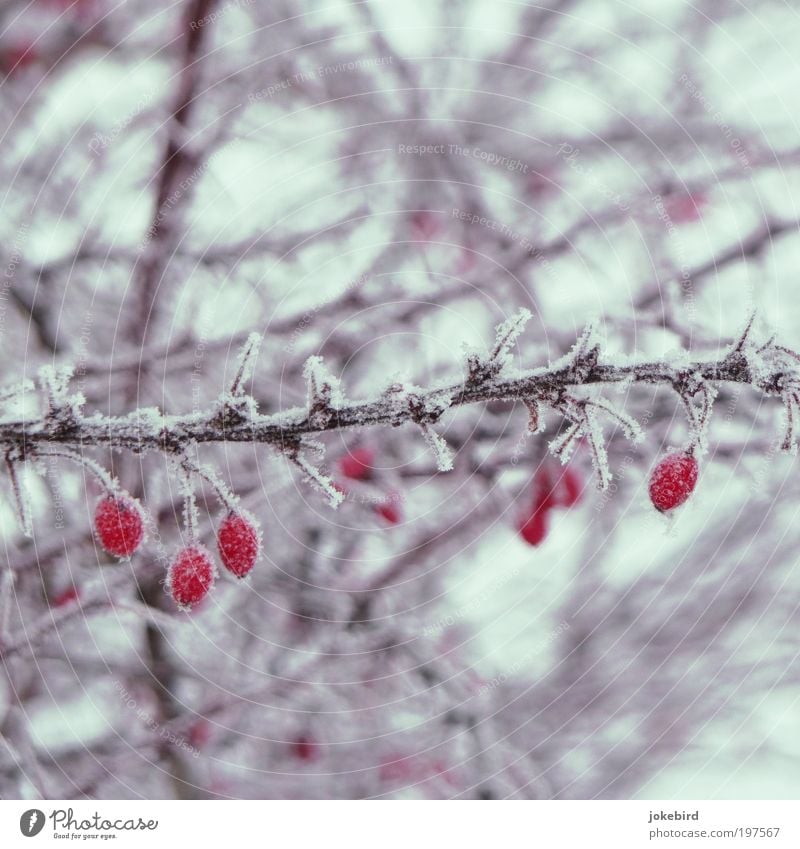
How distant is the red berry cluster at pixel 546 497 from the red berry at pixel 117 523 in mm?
741

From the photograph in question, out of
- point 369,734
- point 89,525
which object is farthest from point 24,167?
point 369,734

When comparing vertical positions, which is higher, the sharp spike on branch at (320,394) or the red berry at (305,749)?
the sharp spike on branch at (320,394)

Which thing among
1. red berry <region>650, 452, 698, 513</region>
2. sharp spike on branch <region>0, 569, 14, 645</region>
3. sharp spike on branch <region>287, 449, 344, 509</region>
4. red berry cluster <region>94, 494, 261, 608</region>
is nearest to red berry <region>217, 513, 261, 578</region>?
red berry cluster <region>94, 494, 261, 608</region>

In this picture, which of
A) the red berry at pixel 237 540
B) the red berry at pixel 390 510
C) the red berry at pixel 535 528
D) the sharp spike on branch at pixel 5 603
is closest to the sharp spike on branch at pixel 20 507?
the red berry at pixel 237 540

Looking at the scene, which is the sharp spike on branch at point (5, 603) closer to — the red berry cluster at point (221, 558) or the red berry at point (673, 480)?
the red berry cluster at point (221, 558)

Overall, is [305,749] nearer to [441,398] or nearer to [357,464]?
[357,464]

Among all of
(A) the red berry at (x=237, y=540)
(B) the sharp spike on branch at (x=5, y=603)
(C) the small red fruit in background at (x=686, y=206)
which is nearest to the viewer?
(A) the red berry at (x=237, y=540)

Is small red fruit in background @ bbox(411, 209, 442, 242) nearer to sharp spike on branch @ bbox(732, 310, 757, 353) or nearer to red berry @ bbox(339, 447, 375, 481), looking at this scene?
red berry @ bbox(339, 447, 375, 481)

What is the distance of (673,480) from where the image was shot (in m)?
0.69

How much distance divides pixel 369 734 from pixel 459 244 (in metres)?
1.00

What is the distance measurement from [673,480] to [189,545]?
19.9 inches

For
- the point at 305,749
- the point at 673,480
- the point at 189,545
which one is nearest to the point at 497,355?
the point at 673,480

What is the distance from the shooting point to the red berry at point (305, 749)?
4.52ft

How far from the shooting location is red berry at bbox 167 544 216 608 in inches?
28.7
